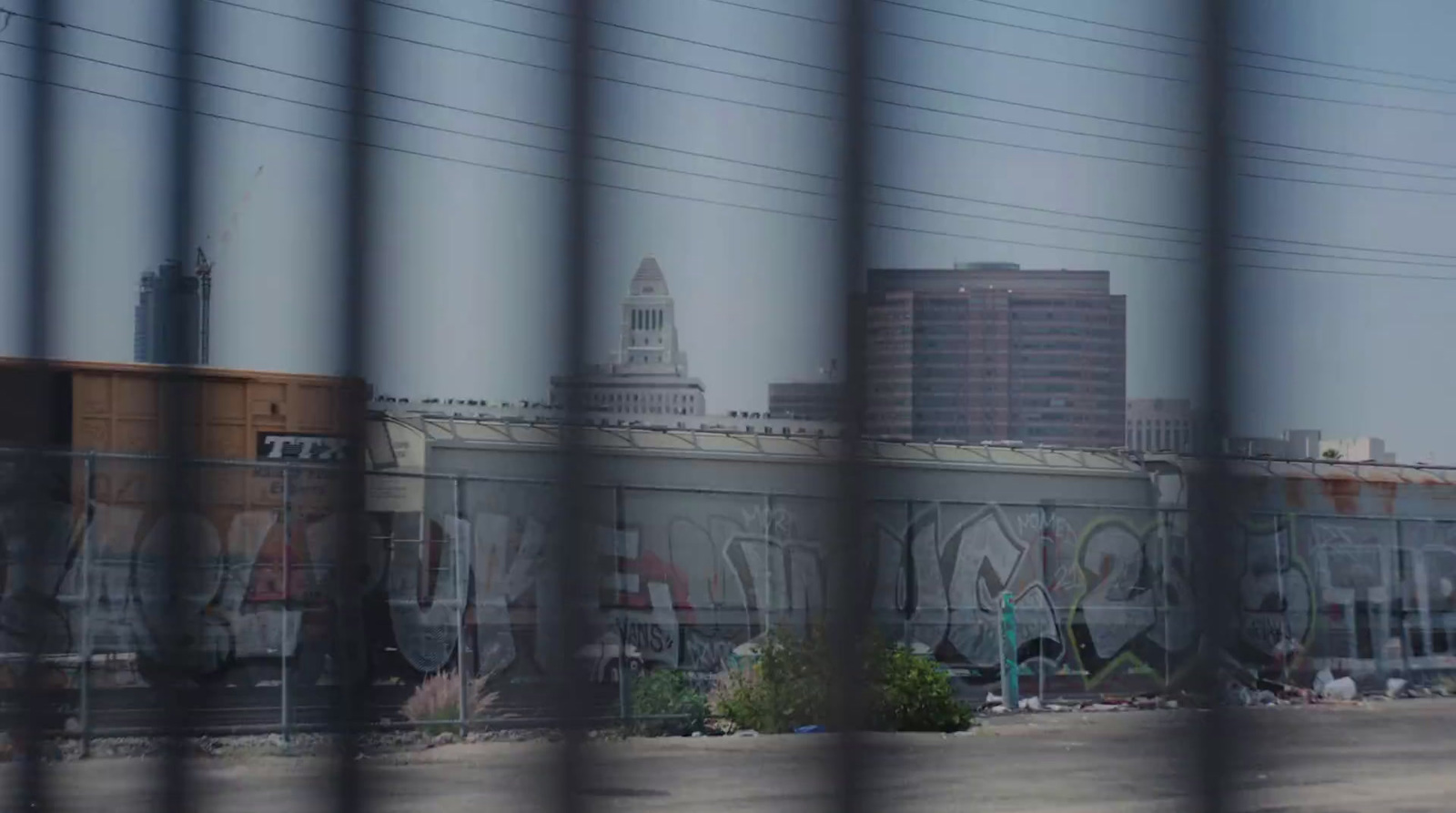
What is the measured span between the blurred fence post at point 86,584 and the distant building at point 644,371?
619 mm

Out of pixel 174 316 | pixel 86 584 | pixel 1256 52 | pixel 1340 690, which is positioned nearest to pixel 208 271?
pixel 174 316

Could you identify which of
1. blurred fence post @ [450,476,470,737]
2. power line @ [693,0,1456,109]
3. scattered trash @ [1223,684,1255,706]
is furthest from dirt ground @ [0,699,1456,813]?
power line @ [693,0,1456,109]

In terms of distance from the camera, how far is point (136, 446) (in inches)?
71.7

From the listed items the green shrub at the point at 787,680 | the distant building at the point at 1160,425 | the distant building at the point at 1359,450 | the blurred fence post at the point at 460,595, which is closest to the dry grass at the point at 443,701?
the blurred fence post at the point at 460,595

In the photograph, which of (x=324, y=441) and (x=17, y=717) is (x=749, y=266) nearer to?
(x=324, y=441)

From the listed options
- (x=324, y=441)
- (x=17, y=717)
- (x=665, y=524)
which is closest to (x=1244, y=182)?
(x=665, y=524)

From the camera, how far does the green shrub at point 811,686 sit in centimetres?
124

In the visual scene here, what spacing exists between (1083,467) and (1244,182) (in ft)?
0.81

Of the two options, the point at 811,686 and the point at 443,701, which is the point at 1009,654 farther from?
the point at 443,701

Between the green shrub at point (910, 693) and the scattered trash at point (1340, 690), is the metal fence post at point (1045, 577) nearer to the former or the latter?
the green shrub at point (910, 693)

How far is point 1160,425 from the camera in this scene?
3.92 feet

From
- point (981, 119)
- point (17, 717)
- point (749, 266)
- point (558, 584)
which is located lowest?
point (17, 717)

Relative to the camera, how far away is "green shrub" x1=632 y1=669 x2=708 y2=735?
1.24 m

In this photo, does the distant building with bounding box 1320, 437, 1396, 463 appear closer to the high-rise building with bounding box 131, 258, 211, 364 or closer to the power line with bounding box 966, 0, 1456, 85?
the power line with bounding box 966, 0, 1456, 85
